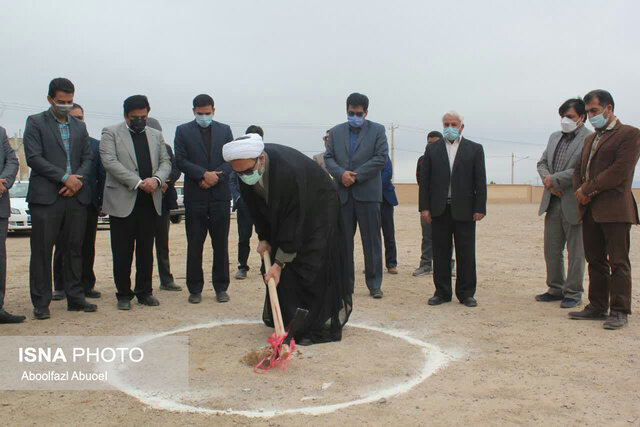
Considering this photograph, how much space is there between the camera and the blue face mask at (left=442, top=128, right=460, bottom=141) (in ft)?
21.0

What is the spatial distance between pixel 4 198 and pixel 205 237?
2.06 meters

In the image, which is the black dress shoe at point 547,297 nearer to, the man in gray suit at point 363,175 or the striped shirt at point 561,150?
the striped shirt at point 561,150

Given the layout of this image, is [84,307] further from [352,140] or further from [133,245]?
[352,140]

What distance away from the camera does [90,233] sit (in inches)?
261

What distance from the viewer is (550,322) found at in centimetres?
549

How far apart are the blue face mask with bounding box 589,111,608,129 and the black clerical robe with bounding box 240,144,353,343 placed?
2622mm

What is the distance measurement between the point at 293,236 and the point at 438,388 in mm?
1634

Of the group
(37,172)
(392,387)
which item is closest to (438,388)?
(392,387)

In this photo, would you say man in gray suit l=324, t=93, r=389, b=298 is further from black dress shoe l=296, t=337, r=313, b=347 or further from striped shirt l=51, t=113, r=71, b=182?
striped shirt l=51, t=113, r=71, b=182

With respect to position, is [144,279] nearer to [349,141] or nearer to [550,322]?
[349,141]

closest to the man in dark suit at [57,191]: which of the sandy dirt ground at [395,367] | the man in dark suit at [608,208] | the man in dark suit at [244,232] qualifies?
the sandy dirt ground at [395,367]

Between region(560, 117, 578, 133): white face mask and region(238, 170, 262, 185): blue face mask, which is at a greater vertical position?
region(560, 117, 578, 133): white face mask

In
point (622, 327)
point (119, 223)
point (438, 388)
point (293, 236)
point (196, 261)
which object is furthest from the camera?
point (196, 261)

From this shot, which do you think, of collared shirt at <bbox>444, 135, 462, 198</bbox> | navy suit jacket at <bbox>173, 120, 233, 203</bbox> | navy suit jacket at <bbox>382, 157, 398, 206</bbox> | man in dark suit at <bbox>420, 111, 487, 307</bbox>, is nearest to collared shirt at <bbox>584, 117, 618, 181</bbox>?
man in dark suit at <bbox>420, 111, 487, 307</bbox>
